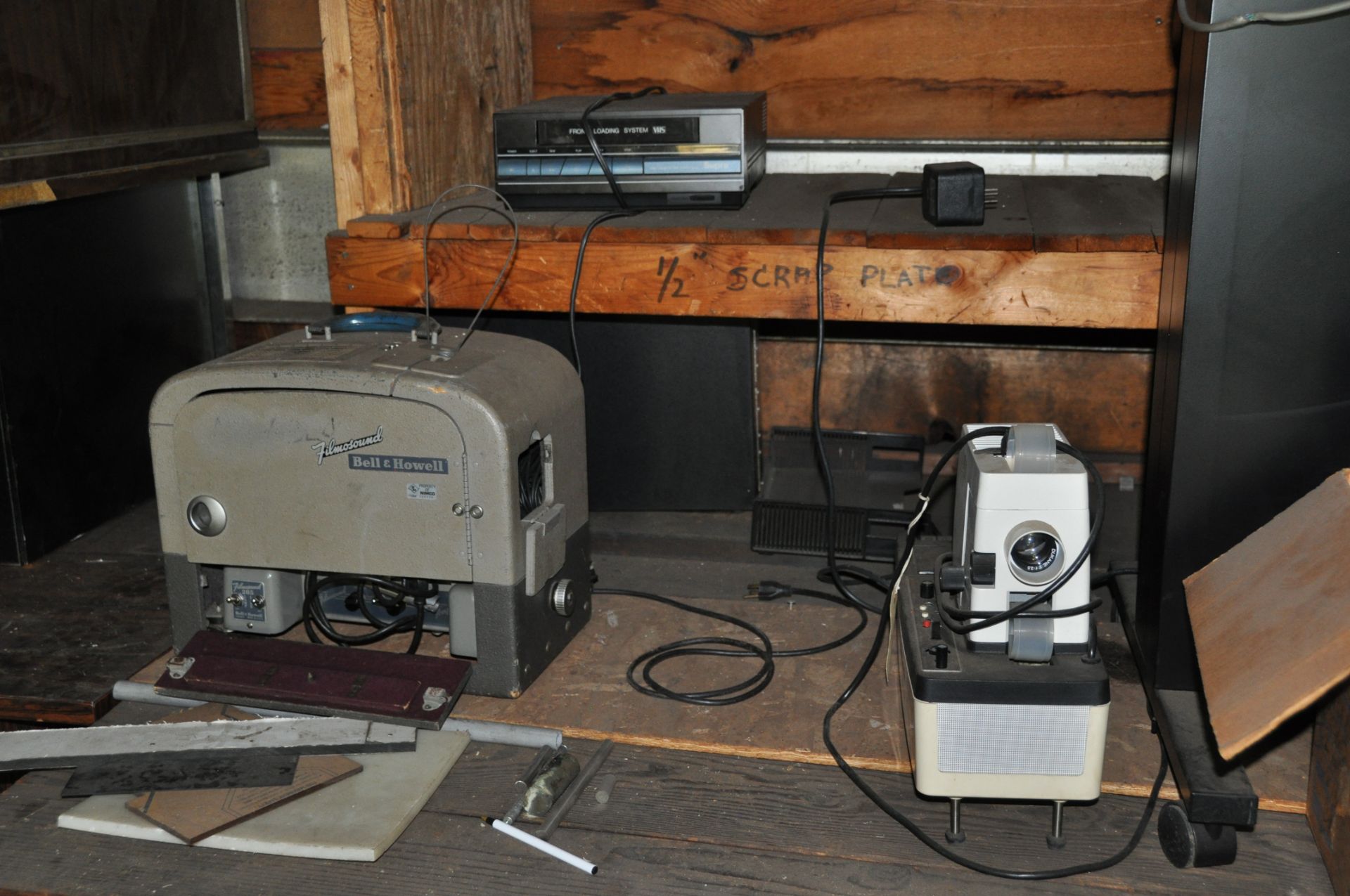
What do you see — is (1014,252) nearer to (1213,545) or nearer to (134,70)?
(1213,545)

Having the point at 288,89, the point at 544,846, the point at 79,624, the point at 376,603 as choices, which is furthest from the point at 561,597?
the point at 288,89

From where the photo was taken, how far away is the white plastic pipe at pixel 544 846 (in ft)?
3.14

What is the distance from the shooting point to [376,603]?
4.16 ft

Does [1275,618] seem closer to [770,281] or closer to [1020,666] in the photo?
[1020,666]

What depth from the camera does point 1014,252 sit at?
1.29 m

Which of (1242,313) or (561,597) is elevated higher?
(1242,313)

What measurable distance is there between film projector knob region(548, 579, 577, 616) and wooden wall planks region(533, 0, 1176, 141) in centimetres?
92

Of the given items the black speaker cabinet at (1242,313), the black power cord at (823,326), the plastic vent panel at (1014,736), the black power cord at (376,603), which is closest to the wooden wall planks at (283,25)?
the black power cord at (823,326)

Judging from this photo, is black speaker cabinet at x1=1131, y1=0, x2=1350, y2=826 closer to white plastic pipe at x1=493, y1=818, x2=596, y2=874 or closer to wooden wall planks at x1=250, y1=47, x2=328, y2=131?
white plastic pipe at x1=493, y1=818, x2=596, y2=874

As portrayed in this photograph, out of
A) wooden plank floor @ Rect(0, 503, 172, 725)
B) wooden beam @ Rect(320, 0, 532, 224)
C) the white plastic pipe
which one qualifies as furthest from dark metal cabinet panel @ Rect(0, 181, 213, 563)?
the white plastic pipe

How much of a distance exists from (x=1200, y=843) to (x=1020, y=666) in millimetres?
197

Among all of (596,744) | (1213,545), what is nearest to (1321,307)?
(1213,545)

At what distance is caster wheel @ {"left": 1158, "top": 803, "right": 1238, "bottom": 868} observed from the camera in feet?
3.12

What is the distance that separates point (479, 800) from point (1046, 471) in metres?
0.58
